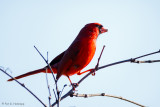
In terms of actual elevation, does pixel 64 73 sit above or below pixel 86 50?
below

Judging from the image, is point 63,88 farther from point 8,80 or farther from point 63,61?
point 8,80

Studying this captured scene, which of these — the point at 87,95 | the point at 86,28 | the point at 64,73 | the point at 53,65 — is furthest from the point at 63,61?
the point at 87,95

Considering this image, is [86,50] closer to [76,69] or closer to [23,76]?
[76,69]

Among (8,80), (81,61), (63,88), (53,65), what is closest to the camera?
(63,88)

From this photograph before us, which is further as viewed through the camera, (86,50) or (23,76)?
(23,76)

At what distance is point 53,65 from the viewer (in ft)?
16.9

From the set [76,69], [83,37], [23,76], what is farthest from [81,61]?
[23,76]

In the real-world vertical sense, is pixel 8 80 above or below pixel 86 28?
below

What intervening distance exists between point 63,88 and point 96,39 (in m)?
2.34

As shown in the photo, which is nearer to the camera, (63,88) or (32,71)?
(63,88)

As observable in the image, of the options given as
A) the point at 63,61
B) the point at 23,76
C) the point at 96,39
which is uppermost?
the point at 96,39

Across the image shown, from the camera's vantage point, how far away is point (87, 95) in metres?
2.85

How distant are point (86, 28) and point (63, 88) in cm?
250

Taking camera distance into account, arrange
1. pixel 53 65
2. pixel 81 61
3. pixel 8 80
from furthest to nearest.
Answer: pixel 53 65
pixel 8 80
pixel 81 61
